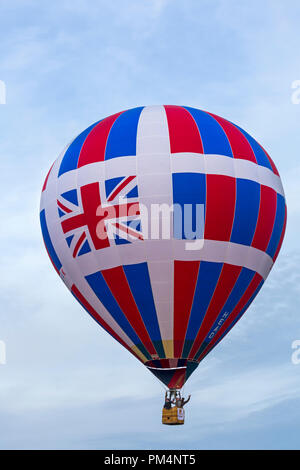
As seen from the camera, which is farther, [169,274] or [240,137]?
[240,137]

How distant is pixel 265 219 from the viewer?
29688 mm

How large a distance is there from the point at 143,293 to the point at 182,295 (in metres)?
1.05

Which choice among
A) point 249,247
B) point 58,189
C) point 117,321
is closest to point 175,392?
point 117,321

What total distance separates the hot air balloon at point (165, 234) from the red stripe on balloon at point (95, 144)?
0.04 m

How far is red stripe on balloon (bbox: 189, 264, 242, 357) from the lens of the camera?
2897 cm

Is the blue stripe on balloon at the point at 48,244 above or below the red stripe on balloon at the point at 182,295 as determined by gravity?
above

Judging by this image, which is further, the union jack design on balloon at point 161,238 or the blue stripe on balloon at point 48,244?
the blue stripe on balloon at point 48,244

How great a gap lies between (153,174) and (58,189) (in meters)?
3.11

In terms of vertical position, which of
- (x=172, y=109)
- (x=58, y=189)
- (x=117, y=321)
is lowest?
(x=117, y=321)

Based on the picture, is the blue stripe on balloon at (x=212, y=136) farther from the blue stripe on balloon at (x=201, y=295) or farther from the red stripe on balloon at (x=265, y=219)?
the blue stripe on balloon at (x=201, y=295)

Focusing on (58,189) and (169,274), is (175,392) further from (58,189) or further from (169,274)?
(58,189)

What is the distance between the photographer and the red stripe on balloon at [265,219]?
96.7ft

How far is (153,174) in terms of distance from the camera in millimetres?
28500

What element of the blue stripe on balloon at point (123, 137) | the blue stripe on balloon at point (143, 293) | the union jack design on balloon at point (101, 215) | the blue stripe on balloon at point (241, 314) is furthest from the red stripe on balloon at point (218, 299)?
the blue stripe on balloon at point (123, 137)
